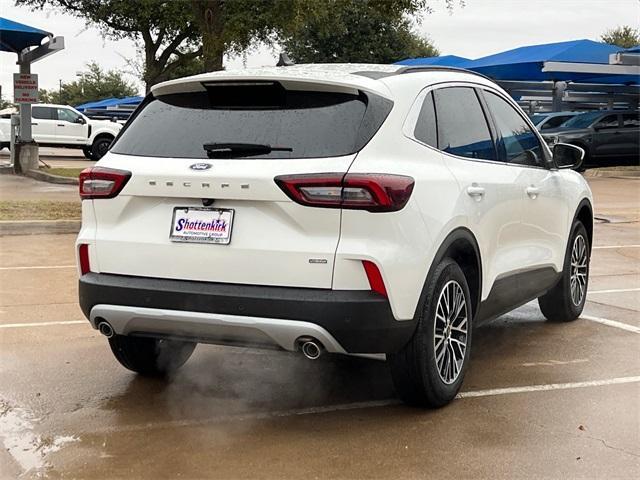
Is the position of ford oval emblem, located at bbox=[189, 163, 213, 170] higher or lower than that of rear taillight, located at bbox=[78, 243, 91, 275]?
higher

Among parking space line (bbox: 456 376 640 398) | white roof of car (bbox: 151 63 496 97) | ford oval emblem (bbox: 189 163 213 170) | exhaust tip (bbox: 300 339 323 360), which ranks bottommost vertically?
parking space line (bbox: 456 376 640 398)

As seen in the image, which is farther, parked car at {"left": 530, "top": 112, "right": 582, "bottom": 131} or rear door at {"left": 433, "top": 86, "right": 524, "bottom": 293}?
parked car at {"left": 530, "top": 112, "right": 582, "bottom": 131}

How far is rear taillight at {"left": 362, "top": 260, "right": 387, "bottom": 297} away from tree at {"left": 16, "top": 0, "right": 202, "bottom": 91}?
917 inches

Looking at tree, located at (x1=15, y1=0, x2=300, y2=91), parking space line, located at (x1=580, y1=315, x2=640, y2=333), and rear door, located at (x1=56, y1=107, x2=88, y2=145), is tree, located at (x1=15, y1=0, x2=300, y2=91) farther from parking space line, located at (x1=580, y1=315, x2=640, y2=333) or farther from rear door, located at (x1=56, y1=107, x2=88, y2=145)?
parking space line, located at (x1=580, y1=315, x2=640, y2=333)

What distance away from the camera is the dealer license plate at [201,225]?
163 inches

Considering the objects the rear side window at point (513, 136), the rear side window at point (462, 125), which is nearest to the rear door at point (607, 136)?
the rear side window at point (513, 136)

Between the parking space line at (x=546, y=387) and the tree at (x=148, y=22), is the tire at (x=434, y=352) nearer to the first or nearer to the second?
the parking space line at (x=546, y=387)

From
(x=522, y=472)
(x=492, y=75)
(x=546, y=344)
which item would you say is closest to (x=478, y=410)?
(x=522, y=472)

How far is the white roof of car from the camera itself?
14.1ft

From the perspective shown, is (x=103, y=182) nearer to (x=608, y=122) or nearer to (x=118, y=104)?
(x=608, y=122)

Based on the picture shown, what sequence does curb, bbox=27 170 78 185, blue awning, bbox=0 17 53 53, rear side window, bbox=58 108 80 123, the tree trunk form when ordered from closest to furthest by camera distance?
the tree trunk, curb, bbox=27 170 78 185, blue awning, bbox=0 17 53 53, rear side window, bbox=58 108 80 123

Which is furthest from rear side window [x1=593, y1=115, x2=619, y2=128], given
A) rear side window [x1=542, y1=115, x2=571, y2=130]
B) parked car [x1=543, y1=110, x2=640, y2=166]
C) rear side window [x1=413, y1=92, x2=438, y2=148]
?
rear side window [x1=413, y1=92, x2=438, y2=148]

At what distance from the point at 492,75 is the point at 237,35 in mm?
10717

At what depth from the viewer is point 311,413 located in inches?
179
